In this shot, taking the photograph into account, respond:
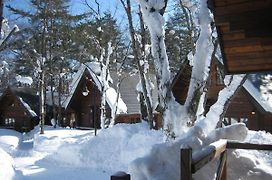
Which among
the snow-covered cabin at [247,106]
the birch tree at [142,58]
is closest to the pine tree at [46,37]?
the birch tree at [142,58]

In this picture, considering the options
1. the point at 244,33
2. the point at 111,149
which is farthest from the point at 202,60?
the point at 111,149

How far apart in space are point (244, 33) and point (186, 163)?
249 cm

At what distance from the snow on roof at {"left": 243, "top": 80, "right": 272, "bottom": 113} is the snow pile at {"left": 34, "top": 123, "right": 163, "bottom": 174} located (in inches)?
211

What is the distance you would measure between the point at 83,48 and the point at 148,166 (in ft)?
73.5

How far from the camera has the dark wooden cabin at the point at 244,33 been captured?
13.8 feet

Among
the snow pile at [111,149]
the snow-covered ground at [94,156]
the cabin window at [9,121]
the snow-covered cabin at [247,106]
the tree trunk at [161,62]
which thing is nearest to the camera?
the tree trunk at [161,62]

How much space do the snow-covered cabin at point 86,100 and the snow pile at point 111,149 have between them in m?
7.92

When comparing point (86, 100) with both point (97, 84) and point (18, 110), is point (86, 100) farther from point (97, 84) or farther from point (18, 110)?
point (18, 110)

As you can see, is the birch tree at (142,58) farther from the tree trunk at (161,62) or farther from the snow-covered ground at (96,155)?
the tree trunk at (161,62)

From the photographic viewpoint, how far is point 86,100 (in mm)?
31344

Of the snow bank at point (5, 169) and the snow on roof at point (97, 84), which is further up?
the snow on roof at point (97, 84)

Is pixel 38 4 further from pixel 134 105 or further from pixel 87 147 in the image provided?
pixel 87 147

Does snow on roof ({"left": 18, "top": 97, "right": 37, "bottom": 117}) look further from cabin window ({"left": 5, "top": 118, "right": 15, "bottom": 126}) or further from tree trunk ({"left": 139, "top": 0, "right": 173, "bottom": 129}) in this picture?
tree trunk ({"left": 139, "top": 0, "right": 173, "bottom": 129})

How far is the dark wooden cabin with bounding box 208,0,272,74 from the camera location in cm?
421
